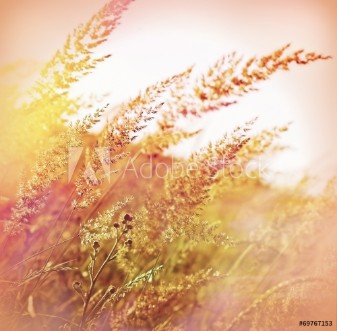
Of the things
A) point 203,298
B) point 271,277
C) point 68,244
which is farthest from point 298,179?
point 68,244

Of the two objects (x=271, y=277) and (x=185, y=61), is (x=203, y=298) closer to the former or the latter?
(x=271, y=277)

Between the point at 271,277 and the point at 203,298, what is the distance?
166 millimetres

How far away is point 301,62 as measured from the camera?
95cm

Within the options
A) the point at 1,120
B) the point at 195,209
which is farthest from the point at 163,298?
the point at 1,120

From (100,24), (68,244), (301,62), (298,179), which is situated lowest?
(68,244)

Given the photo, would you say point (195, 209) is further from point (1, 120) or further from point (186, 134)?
point (1, 120)

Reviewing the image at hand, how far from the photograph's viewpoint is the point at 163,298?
0.93 meters

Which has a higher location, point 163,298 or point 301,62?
point 301,62

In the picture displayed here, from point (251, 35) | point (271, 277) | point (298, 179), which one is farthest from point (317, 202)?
point (251, 35)

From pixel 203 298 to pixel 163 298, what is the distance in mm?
96

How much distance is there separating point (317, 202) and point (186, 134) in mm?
349

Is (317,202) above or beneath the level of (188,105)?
beneath

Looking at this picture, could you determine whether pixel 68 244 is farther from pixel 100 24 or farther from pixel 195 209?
pixel 100 24

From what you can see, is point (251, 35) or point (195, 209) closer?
point (195, 209)
